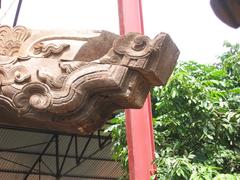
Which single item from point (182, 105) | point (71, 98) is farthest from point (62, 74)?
point (182, 105)

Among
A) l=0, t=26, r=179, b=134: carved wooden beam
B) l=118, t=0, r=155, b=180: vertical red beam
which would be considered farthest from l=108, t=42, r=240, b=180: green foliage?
l=0, t=26, r=179, b=134: carved wooden beam

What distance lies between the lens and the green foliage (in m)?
6.46

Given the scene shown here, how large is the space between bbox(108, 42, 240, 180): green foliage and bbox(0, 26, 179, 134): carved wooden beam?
376 centimetres

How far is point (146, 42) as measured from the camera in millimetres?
2367

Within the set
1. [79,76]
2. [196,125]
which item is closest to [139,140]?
[196,125]

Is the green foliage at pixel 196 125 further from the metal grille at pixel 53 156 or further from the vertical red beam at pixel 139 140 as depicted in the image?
the metal grille at pixel 53 156

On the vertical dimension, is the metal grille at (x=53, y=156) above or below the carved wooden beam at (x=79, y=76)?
above

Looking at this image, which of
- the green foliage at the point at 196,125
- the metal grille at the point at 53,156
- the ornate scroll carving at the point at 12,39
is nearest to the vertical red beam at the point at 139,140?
the green foliage at the point at 196,125

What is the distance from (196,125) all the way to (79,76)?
14.8 feet

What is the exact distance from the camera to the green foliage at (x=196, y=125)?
255 inches

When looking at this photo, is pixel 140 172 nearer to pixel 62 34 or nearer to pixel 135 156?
pixel 135 156

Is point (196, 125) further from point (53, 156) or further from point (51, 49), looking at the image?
point (53, 156)

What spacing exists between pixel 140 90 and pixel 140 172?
149 inches

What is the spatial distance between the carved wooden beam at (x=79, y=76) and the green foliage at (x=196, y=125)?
3763mm
